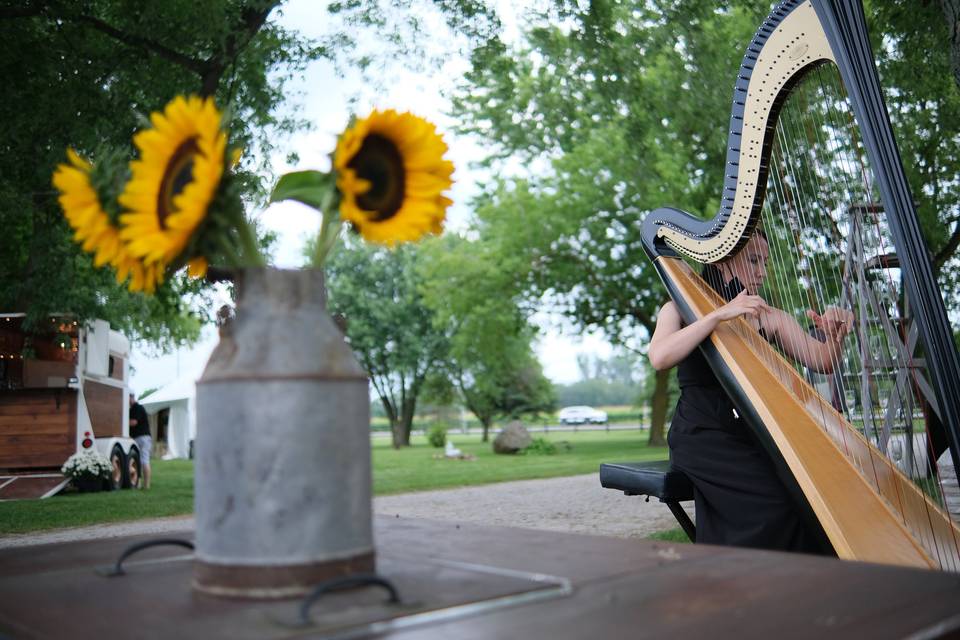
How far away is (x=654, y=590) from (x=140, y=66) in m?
9.38

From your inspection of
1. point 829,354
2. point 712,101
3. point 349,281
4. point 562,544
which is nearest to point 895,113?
point 712,101

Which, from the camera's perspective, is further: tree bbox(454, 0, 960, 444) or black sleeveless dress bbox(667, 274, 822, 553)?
tree bbox(454, 0, 960, 444)

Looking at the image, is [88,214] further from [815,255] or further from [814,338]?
[815,255]

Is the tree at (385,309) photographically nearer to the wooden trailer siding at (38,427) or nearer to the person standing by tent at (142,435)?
the person standing by tent at (142,435)

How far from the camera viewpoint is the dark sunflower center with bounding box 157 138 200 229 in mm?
1278

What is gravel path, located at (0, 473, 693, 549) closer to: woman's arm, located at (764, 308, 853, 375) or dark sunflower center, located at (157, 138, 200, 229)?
woman's arm, located at (764, 308, 853, 375)

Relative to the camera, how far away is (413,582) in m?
1.34

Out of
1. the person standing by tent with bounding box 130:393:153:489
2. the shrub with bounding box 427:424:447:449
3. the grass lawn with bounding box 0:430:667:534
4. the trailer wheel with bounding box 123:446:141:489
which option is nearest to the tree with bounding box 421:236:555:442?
the shrub with bounding box 427:424:447:449

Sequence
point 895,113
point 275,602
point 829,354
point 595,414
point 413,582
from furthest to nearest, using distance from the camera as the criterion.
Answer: point 595,414
point 895,113
point 829,354
point 413,582
point 275,602

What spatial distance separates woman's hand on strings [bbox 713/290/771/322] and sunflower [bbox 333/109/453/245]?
2.49 metres

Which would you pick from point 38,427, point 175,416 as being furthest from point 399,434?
point 38,427

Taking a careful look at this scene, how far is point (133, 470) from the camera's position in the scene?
14.8 meters

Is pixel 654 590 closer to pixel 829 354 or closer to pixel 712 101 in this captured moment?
pixel 829 354

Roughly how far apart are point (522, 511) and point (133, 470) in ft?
25.6
